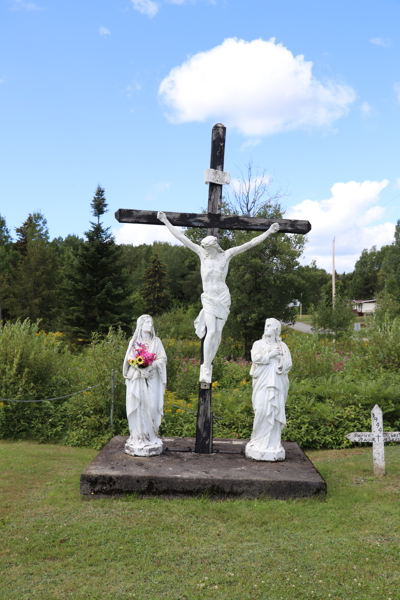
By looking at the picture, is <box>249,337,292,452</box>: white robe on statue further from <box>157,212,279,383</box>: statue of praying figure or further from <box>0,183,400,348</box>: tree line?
<box>0,183,400,348</box>: tree line

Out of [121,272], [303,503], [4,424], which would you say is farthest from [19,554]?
[121,272]

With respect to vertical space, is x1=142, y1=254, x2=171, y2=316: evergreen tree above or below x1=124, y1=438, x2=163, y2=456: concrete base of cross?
above

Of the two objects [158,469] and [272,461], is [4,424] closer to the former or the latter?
[158,469]

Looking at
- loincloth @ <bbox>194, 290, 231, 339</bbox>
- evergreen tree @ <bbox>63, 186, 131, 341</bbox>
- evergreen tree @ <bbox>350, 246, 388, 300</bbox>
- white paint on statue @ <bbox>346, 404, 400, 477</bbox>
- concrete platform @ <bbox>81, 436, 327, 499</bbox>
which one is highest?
evergreen tree @ <bbox>350, 246, 388, 300</bbox>

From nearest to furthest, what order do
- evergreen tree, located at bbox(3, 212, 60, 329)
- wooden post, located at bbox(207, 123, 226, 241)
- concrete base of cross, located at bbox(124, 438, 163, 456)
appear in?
concrete base of cross, located at bbox(124, 438, 163, 456) < wooden post, located at bbox(207, 123, 226, 241) < evergreen tree, located at bbox(3, 212, 60, 329)

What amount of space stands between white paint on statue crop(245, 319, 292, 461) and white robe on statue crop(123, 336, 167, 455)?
→ 1.34 m

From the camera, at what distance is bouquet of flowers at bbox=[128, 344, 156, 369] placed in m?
6.75

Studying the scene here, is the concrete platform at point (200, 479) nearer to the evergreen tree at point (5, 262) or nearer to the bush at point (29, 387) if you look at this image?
the bush at point (29, 387)

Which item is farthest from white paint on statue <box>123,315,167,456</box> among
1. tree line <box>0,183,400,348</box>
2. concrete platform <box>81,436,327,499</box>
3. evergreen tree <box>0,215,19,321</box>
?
evergreen tree <box>0,215,19,321</box>

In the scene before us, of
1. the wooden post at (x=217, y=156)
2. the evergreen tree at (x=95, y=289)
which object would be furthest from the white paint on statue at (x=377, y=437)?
the evergreen tree at (x=95, y=289)

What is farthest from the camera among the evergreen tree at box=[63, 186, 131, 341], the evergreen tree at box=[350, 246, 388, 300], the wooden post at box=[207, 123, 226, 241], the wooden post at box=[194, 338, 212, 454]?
the evergreen tree at box=[350, 246, 388, 300]

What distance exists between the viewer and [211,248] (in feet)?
22.8

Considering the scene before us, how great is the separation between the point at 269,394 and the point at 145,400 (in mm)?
1736

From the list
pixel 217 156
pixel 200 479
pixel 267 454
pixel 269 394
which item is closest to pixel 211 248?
pixel 217 156
